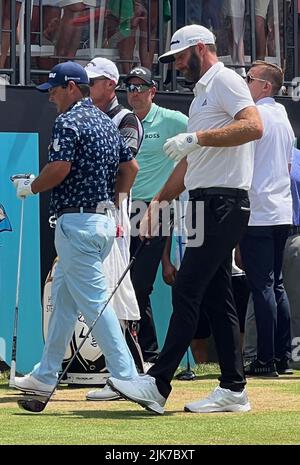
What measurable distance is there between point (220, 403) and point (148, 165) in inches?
107

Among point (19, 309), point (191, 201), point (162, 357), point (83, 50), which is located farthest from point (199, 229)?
point (83, 50)

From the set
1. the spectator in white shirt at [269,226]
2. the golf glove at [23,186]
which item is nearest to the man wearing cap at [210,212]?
the golf glove at [23,186]

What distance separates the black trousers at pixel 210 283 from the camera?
25.3 ft

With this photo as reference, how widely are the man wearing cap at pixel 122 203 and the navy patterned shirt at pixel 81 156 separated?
0.80 m

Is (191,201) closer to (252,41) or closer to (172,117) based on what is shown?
(172,117)

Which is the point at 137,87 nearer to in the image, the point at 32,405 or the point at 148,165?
the point at 148,165

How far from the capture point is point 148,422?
7.50 metres

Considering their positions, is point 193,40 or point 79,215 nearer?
point 193,40

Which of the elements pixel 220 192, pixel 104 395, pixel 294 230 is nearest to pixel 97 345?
pixel 104 395

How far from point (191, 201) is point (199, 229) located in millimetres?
233

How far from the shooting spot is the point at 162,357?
779cm

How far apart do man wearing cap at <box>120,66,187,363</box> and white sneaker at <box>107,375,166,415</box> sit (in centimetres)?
230

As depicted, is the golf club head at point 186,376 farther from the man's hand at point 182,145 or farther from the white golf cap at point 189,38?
the white golf cap at point 189,38

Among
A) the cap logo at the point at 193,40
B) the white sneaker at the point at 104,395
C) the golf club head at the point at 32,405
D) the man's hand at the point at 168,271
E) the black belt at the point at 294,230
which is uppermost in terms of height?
the cap logo at the point at 193,40
